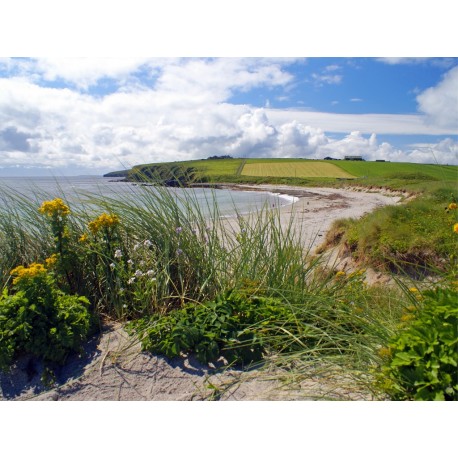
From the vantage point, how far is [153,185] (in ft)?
13.3

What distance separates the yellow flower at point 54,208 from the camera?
3.26 metres

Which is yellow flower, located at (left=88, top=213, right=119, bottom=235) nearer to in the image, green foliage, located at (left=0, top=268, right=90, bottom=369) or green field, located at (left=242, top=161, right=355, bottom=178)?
green foliage, located at (left=0, top=268, right=90, bottom=369)

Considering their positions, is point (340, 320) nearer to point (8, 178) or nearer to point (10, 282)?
point (10, 282)

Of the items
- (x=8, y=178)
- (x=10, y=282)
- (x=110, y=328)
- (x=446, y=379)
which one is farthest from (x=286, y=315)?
(x=8, y=178)

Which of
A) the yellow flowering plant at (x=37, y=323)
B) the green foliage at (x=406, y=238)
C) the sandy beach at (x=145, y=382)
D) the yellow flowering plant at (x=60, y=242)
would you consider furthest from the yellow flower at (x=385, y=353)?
the green foliage at (x=406, y=238)

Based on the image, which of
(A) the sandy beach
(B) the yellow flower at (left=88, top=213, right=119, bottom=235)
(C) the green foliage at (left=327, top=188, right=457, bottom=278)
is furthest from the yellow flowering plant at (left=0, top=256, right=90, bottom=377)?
(C) the green foliage at (left=327, top=188, right=457, bottom=278)

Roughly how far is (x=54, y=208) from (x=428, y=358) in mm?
3008

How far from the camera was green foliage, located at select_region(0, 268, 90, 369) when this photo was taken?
262 centimetres

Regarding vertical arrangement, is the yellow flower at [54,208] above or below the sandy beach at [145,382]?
above

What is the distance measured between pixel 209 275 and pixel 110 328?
0.98 m

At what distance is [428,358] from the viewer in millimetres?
1896

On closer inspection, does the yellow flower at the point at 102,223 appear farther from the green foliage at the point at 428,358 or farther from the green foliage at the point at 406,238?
the green foliage at the point at 406,238

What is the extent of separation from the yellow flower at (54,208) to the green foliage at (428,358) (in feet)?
9.22

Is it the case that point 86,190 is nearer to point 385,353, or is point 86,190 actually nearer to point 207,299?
point 207,299
